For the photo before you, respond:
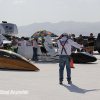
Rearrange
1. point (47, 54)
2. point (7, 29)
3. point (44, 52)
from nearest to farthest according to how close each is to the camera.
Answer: point (47, 54) → point (44, 52) → point (7, 29)

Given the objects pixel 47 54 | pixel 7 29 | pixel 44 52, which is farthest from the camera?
pixel 7 29

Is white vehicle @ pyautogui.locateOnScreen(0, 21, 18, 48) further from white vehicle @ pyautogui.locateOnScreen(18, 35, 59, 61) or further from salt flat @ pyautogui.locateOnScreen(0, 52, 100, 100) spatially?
salt flat @ pyautogui.locateOnScreen(0, 52, 100, 100)

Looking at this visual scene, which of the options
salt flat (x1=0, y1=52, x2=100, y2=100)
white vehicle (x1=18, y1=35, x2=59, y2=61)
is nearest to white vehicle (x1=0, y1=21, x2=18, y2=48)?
white vehicle (x1=18, y1=35, x2=59, y2=61)

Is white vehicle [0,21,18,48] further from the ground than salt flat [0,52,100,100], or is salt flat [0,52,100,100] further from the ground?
white vehicle [0,21,18,48]

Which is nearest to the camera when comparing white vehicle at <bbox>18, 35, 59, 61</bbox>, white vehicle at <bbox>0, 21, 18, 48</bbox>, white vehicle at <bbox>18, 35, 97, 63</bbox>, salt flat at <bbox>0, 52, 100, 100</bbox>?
salt flat at <bbox>0, 52, 100, 100</bbox>

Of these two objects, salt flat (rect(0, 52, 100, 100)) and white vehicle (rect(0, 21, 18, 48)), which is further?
white vehicle (rect(0, 21, 18, 48))

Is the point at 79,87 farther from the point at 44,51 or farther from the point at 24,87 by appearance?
the point at 44,51

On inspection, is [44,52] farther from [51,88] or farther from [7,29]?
[7,29]

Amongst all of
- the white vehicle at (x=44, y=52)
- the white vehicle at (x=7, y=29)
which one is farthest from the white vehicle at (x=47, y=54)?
the white vehicle at (x=7, y=29)

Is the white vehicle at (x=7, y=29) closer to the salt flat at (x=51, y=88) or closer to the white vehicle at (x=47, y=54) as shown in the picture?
the white vehicle at (x=47, y=54)

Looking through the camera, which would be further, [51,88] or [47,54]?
[47,54]

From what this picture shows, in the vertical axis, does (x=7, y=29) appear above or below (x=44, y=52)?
above

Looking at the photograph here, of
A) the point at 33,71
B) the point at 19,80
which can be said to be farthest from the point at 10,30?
the point at 19,80

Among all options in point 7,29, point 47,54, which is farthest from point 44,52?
point 7,29
